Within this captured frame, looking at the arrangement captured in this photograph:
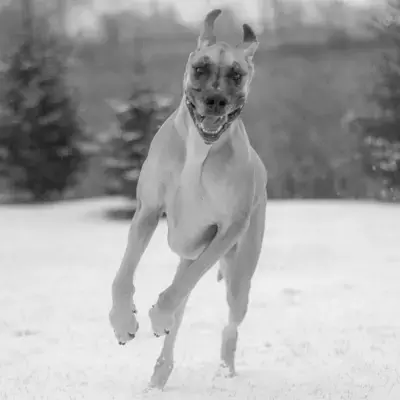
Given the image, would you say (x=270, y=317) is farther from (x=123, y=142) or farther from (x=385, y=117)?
(x=385, y=117)

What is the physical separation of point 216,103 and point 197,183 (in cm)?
42

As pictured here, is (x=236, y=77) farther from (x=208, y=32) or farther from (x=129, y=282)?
(x=129, y=282)

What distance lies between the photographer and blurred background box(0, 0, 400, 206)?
14.1m

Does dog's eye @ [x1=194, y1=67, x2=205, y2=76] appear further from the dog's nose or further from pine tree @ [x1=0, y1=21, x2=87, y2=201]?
pine tree @ [x1=0, y1=21, x2=87, y2=201]

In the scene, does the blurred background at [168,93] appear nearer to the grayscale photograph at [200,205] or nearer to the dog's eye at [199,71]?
the grayscale photograph at [200,205]

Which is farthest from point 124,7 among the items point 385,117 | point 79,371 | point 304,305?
point 79,371

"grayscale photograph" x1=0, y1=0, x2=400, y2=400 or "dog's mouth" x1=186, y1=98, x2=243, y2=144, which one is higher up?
"dog's mouth" x1=186, y1=98, x2=243, y2=144

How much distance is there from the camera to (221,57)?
256cm

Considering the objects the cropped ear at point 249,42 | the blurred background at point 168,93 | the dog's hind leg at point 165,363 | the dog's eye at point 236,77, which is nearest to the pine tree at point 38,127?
the blurred background at point 168,93

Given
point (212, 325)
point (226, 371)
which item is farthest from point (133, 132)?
point (226, 371)

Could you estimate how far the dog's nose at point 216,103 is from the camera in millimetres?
2488

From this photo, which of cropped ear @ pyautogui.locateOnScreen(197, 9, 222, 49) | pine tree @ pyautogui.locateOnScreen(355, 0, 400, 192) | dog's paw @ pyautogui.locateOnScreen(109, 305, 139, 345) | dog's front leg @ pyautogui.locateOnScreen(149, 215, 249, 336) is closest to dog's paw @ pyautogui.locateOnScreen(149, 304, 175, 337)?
dog's front leg @ pyautogui.locateOnScreen(149, 215, 249, 336)

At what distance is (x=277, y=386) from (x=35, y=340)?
2.07 m

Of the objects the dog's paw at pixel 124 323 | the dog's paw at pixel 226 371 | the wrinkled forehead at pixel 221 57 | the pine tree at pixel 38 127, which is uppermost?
the wrinkled forehead at pixel 221 57
